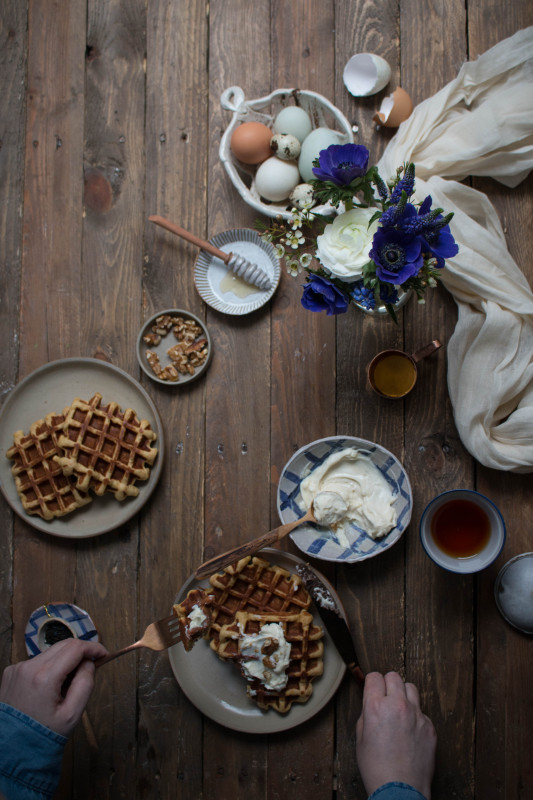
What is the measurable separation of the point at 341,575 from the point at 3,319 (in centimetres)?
124

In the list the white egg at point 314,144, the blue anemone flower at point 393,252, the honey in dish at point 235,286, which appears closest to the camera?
the blue anemone flower at point 393,252

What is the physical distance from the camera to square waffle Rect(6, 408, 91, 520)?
5.27ft

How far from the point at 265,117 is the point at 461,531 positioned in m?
1.26

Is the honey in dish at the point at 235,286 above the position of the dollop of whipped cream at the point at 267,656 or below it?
above

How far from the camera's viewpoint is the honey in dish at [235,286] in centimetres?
167

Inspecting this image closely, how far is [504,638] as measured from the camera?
1603mm

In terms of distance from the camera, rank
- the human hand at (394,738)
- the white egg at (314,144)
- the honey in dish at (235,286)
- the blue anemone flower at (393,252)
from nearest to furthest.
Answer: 1. the blue anemone flower at (393,252)
2. the human hand at (394,738)
3. the white egg at (314,144)
4. the honey in dish at (235,286)

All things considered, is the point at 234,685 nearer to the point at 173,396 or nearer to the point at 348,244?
the point at 173,396

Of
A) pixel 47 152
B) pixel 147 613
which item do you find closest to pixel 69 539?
pixel 147 613

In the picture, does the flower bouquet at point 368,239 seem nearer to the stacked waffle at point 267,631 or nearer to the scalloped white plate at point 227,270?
the scalloped white plate at point 227,270

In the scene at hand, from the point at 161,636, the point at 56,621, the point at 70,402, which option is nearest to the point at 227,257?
the point at 70,402

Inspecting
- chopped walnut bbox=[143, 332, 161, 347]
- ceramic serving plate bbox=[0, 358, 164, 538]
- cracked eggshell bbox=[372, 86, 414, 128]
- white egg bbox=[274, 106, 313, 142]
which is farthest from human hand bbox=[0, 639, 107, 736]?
cracked eggshell bbox=[372, 86, 414, 128]

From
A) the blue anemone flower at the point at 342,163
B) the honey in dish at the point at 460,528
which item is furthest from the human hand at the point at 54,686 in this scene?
the blue anemone flower at the point at 342,163

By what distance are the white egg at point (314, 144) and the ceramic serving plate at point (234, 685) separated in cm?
104
